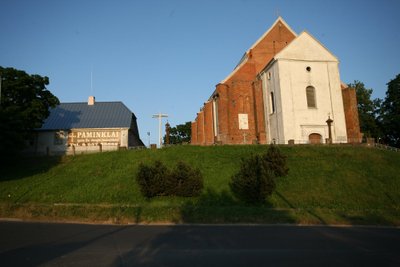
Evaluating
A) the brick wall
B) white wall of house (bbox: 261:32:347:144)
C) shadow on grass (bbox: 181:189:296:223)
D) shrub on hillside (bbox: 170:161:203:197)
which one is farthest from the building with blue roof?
the brick wall

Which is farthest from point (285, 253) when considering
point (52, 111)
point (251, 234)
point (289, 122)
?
point (52, 111)

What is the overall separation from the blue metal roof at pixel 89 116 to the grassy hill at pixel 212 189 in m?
11.3

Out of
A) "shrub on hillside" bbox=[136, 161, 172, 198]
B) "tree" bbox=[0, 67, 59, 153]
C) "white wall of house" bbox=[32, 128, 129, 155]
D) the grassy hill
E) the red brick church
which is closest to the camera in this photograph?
the grassy hill

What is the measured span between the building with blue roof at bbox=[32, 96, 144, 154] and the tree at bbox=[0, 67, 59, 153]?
947 cm

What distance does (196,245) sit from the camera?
9.62 metres

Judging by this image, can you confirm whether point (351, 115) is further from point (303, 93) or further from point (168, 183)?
point (168, 183)

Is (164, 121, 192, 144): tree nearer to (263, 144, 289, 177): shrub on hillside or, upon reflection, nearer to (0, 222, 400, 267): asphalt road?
(263, 144, 289, 177): shrub on hillside

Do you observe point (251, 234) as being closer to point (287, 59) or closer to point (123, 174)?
point (123, 174)

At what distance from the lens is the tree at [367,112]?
4788cm

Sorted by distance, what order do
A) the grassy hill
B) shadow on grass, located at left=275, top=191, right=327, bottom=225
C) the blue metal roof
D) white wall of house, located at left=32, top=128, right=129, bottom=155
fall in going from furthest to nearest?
the blue metal roof, white wall of house, located at left=32, top=128, right=129, bottom=155, the grassy hill, shadow on grass, located at left=275, top=191, right=327, bottom=225

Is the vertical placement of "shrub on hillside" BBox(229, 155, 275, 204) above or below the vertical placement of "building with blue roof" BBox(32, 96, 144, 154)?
below

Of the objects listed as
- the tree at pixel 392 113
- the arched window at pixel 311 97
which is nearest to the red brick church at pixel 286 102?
the arched window at pixel 311 97

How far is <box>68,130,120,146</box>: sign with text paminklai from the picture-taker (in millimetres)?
40281

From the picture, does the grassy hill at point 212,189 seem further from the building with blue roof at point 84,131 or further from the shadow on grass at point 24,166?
the building with blue roof at point 84,131
